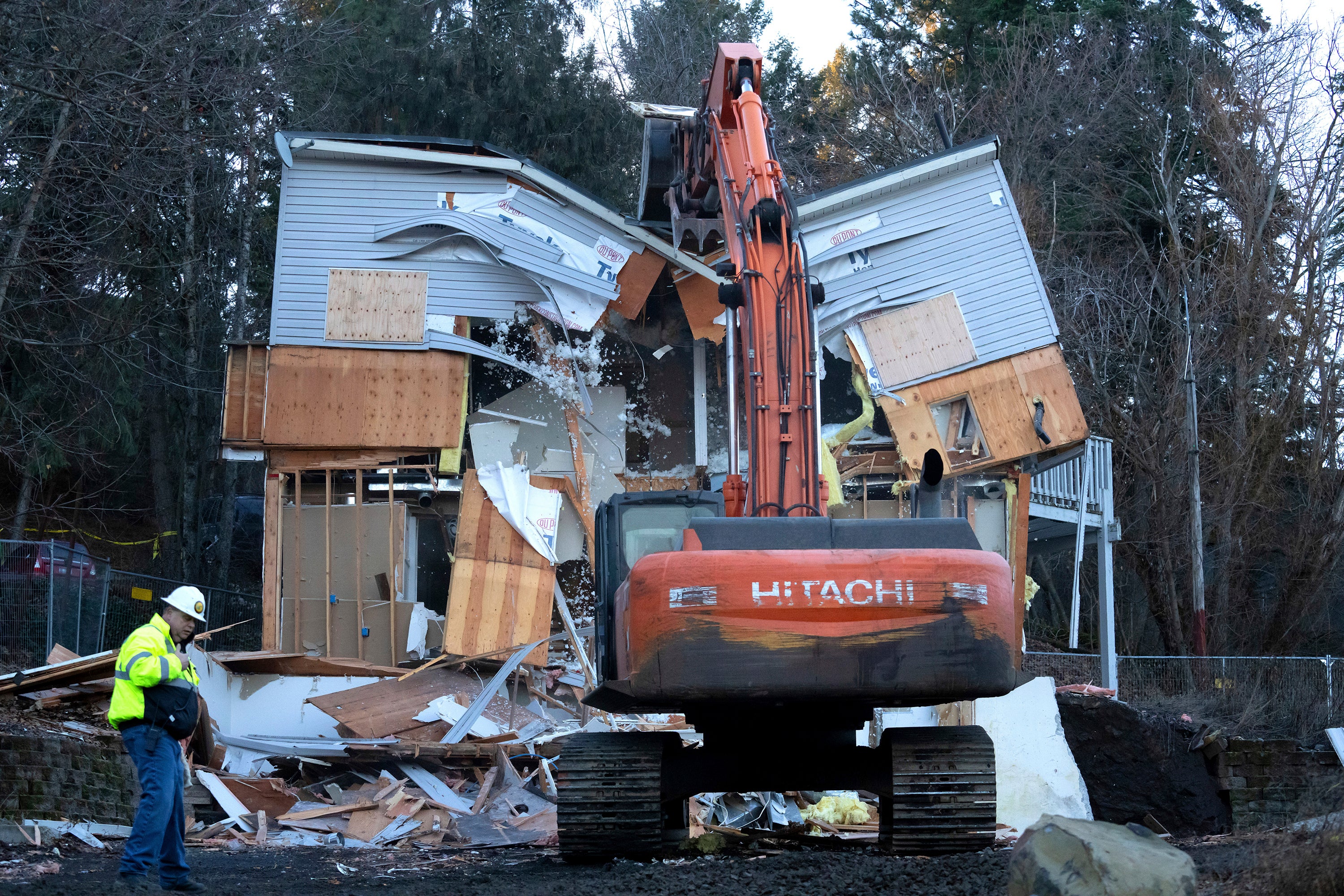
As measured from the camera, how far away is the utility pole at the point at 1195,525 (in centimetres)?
2850

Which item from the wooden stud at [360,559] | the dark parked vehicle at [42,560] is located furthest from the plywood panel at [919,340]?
the dark parked vehicle at [42,560]

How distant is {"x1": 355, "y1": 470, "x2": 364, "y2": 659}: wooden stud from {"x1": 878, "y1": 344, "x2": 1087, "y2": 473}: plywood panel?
750 cm

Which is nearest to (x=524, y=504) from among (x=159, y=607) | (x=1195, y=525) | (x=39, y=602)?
(x=39, y=602)

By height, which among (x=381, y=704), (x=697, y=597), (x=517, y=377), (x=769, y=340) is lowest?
(x=381, y=704)

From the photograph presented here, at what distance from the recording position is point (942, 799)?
8594mm

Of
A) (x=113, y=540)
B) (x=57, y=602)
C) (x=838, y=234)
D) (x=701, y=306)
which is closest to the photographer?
(x=57, y=602)

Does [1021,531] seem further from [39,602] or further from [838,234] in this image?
[39,602]

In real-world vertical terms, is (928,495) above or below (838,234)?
below

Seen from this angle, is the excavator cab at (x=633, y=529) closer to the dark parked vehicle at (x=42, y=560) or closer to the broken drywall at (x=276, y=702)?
the broken drywall at (x=276, y=702)

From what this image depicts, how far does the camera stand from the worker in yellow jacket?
802cm

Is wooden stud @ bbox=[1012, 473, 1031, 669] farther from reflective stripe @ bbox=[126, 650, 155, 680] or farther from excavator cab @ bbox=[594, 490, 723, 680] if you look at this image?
reflective stripe @ bbox=[126, 650, 155, 680]

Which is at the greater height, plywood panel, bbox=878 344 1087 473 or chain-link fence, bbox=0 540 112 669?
plywood panel, bbox=878 344 1087 473

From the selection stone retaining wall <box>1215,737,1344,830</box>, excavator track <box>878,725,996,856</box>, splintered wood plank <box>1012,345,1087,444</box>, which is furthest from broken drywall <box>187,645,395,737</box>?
stone retaining wall <box>1215,737,1344,830</box>

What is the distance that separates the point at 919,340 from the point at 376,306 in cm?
782
